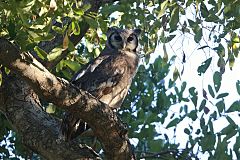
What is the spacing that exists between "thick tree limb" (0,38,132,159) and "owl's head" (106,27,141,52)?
1628 millimetres

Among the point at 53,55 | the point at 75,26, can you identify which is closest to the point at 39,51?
the point at 53,55

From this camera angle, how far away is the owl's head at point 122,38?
4.53m

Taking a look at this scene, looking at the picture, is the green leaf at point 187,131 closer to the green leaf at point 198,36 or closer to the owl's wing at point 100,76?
the owl's wing at point 100,76

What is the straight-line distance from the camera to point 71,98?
282 centimetres

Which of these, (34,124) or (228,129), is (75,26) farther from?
(228,129)

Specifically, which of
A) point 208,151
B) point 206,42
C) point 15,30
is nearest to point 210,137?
point 208,151

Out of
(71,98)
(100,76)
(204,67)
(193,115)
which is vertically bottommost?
(71,98)

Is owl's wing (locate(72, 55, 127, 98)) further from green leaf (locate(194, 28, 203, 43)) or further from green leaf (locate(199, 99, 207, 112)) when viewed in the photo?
green leaf (locate(194, 28, 203, 43))

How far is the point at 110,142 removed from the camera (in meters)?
2.95

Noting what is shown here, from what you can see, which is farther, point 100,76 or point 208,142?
point 100,76

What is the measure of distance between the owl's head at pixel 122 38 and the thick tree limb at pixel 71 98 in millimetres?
1628

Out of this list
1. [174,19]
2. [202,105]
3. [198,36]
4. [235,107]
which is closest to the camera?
[174,19]

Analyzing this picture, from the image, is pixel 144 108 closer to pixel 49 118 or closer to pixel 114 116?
pixel 49 118

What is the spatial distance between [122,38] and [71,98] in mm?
1823
